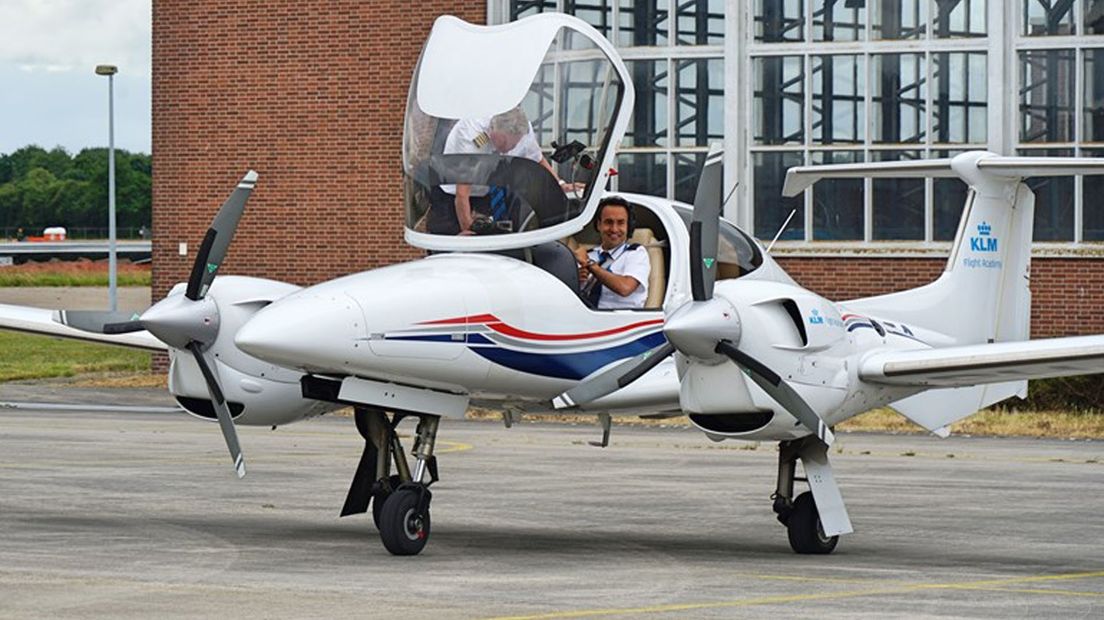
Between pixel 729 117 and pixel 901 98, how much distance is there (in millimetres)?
2804

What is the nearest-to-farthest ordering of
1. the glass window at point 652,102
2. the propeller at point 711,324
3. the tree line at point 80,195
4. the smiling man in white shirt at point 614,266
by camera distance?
the propeller at point 711,324
the smiling man in white shirt at point 614,266
the glass window at point 652,102
the tree line at point 80,195

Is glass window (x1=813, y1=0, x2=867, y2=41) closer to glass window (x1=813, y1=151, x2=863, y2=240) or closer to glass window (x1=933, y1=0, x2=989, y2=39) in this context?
glass window (x1=933, y1=0, x2=989, y2=39)

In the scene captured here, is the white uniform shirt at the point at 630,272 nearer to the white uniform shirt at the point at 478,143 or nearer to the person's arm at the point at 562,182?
the person's arm at the point at 562,182

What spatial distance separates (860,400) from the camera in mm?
14172

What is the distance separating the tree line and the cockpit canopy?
437 feet

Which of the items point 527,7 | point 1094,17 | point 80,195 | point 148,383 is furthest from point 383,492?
point 80,195

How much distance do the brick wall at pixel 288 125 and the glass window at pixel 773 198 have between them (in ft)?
18.8

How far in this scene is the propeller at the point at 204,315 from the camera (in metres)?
14.7

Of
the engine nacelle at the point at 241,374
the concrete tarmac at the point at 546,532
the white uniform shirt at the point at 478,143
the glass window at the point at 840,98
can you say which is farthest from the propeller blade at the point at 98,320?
the glass window at the point at 840,98

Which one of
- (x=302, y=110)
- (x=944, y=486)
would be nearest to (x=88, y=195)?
(x=302, y=110)

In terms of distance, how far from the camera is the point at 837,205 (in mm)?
32344

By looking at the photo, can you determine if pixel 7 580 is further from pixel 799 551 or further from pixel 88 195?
pixel 88 195

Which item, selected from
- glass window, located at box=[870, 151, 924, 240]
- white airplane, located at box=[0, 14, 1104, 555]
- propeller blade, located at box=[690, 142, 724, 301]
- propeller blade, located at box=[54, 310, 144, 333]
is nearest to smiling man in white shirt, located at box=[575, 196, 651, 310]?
white airplane, located at box=[0, 14, 1104, 555]

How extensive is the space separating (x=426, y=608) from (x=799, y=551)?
169 inches
